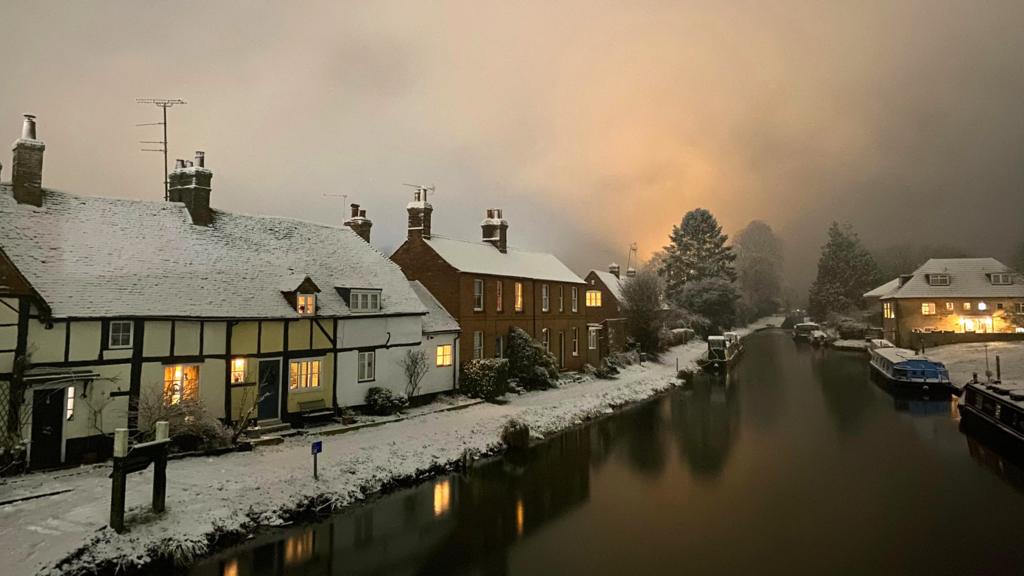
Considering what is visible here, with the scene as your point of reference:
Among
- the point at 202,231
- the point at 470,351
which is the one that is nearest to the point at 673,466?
the point at 470,351

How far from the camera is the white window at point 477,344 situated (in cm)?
2891

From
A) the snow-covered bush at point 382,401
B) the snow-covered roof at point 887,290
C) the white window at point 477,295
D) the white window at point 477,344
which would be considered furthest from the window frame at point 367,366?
the snow-covered roof at point 887,290

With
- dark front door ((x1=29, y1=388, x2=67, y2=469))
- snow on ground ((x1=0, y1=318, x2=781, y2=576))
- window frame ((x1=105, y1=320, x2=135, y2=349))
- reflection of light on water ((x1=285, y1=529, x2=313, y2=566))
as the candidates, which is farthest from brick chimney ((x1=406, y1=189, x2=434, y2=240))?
reflection of light on water ((x1=285, y1=529, x2=313, y2=566))

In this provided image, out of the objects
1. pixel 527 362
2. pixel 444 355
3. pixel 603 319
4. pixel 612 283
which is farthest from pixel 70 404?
pixel 612 283

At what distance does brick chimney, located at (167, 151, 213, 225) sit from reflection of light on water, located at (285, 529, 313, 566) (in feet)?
46.7

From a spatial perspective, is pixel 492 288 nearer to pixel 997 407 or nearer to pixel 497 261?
pixel 497 261

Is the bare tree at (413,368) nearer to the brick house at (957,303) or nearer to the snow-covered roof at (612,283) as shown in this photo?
the snow-covered roof at (612,283)

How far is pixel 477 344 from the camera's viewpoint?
2928cm

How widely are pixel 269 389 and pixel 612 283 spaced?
4369 centimetres

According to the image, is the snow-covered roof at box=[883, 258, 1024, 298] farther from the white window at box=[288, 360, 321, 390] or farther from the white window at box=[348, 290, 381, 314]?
the white window at box=[288, 360, 321, 390]

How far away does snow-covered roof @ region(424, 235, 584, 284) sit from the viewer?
29.7m

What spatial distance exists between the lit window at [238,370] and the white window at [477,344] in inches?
504

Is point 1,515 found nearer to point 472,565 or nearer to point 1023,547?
point 472,565

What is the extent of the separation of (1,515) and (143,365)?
560 centimetres
